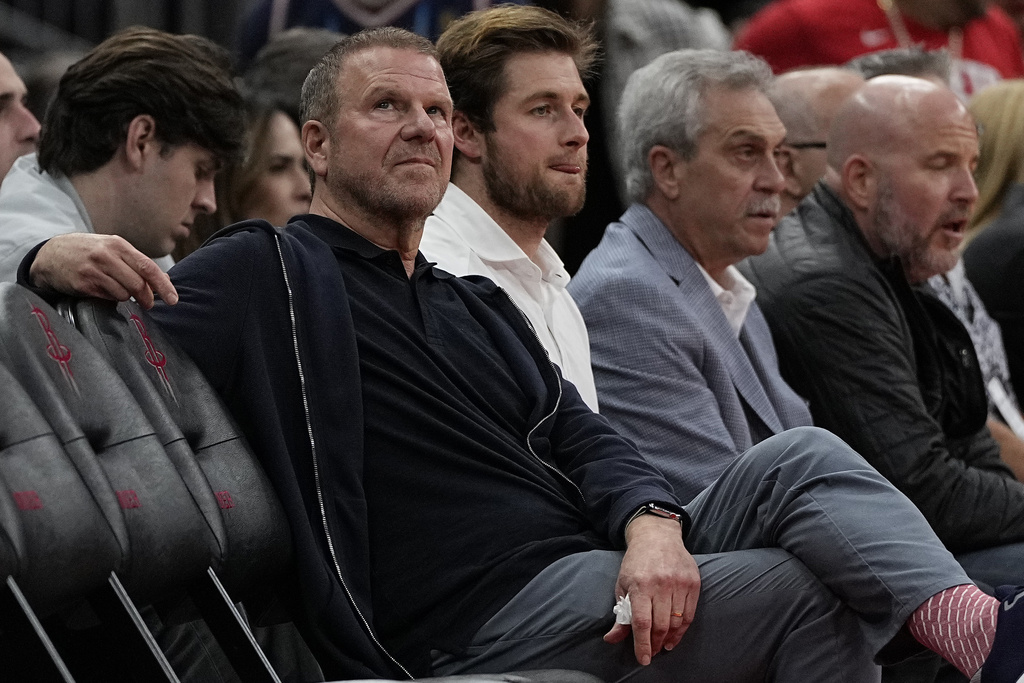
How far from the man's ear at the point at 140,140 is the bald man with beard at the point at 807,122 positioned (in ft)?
6.23

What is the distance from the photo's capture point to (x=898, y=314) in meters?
3.43

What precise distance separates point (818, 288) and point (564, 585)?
1411 mm

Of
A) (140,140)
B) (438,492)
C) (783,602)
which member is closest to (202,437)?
(438,492)

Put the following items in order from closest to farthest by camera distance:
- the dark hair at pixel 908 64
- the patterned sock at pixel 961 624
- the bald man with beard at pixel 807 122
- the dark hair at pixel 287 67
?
1. the patterned sock at pixel 961 624
2. the dark hair at pixel 287 67
3. the bald man with beard at pixel 807 122
4. the dark hair at pixel 908 64

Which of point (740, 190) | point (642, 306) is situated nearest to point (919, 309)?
point (740, 190)

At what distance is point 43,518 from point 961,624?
1.33m

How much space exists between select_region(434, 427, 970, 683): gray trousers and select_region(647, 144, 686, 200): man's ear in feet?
4.16

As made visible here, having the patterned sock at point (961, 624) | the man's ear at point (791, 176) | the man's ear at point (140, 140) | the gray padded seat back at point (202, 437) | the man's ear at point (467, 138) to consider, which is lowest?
the patterned sock at point (961, 624)

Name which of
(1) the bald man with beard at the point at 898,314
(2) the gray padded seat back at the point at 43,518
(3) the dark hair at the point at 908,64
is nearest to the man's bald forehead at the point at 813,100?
(3) the dark hair at the point at 908,64

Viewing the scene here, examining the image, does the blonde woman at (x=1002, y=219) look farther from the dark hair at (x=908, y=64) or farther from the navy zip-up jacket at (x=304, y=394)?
the navy zip-up jacket at (x=304, y=394)

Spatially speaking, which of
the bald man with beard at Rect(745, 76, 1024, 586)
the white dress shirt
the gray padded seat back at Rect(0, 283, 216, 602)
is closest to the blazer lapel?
the bald man with beard at Rect(745, 76, 1024, 586)

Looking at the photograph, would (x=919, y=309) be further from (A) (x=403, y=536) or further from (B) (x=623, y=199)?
(A) (x=403, y=536)

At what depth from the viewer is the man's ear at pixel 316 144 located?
257 centimetres

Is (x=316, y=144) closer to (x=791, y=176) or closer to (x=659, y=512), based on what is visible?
(x=659, y=512)
